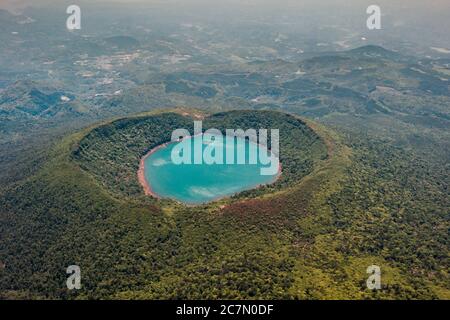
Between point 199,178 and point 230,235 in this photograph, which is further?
point 199,178

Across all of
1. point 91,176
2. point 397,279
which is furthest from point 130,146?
point 397,279

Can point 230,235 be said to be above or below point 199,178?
below

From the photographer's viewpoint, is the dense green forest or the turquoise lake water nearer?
the dense green forest
